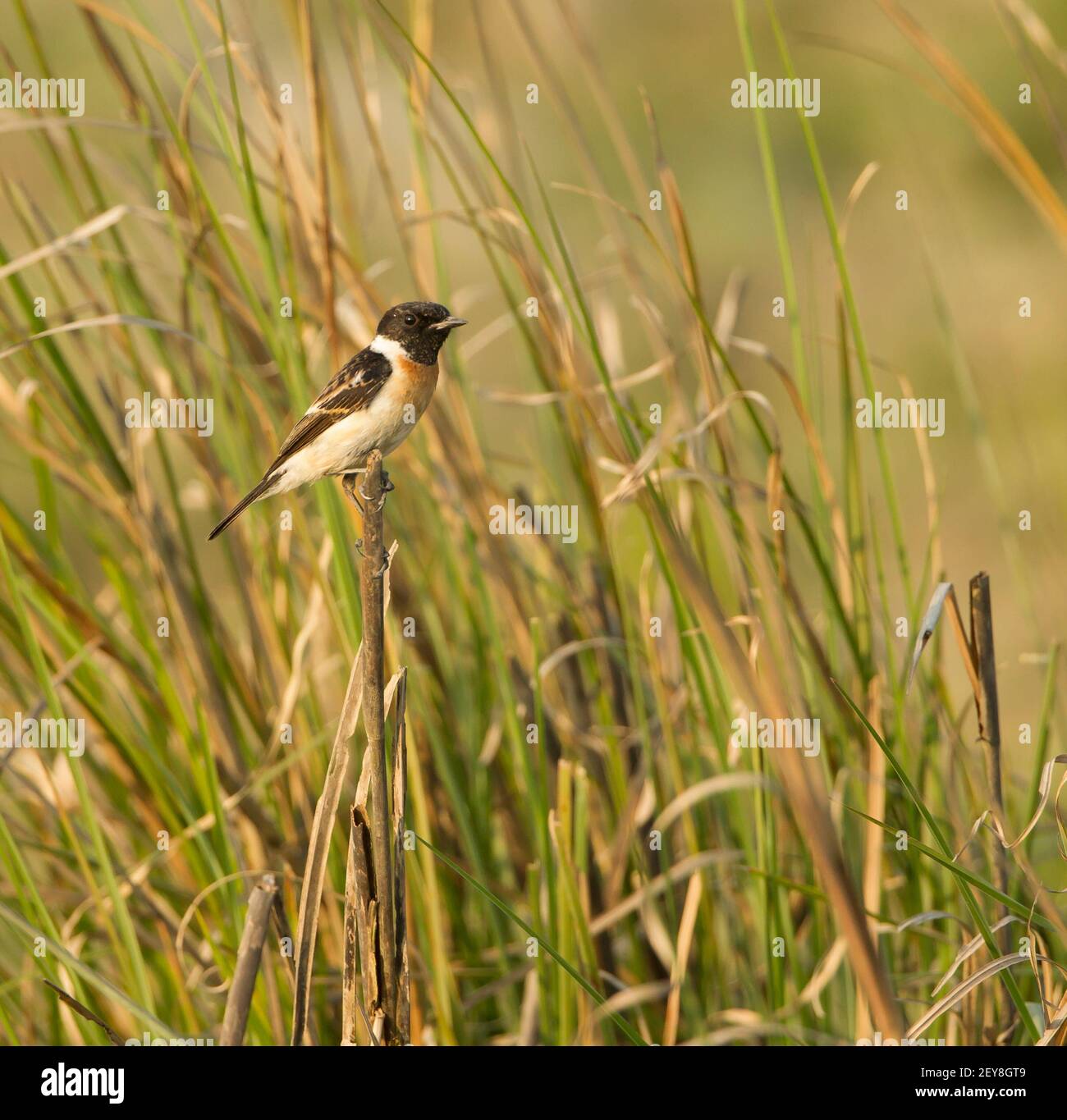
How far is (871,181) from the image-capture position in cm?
512

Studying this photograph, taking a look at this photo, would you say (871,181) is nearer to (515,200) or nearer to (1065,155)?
(1065,155)

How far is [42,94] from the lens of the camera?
74.0 inches

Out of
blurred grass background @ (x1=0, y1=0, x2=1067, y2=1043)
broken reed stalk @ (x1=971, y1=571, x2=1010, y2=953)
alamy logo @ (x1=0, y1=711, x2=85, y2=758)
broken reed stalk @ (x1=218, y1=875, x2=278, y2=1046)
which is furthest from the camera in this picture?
alamy logo @ (x1=0, y1=711, x2=85, y2=758)

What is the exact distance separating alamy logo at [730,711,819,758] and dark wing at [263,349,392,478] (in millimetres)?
761

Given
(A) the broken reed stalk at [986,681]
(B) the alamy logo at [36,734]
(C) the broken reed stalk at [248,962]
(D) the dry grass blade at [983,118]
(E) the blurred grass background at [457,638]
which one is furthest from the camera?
(B) the alamy logo at [36,734]

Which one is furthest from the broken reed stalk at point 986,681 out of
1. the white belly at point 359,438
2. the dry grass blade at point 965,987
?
the white belly at point 359,438

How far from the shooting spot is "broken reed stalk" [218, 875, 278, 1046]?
3.50 feet

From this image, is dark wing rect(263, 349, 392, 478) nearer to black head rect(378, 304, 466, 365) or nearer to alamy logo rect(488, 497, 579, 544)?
black head rect(378, 304, 466, 365)

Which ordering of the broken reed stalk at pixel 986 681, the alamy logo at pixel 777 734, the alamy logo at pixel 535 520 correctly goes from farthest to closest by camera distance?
the alamy logo at pixel 535 520
the broken reed stalk at pixel 986 681
the alamy logo at pixel 777 734

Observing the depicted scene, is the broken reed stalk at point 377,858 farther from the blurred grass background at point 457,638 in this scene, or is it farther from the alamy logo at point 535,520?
the alamy logo at point 535,520

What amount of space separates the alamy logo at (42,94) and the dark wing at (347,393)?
640mm

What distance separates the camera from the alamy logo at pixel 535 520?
1.86 metres

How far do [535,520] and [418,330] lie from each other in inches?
18.0
